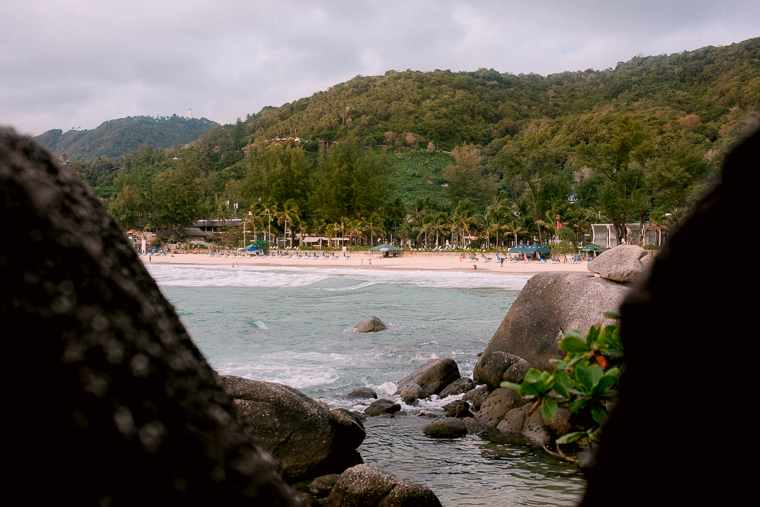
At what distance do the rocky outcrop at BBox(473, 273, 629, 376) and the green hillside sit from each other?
12.0 meters

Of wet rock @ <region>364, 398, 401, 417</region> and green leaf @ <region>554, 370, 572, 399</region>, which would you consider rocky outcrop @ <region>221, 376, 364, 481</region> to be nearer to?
wet rock @ <region>364, 398, 401, 417</region>

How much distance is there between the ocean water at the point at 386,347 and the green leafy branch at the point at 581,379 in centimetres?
381

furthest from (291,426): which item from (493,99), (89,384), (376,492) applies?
(493,99)

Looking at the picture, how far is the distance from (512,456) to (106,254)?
6.61m

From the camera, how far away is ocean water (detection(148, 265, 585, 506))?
599 cm

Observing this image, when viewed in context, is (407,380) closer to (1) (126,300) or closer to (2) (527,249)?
(1) (126,300)

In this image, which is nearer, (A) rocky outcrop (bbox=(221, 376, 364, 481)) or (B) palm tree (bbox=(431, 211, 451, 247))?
(A) rocky outcrop (bbox=(221, 376, 364, 481))

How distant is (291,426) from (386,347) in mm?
7110

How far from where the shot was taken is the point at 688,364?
2.17 feet

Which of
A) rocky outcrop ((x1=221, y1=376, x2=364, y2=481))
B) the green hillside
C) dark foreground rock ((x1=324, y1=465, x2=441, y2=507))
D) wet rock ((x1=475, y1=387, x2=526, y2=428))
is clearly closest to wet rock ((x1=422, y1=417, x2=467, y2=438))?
wet rock ((x1=475, y1=387, x2=526, y2=428))

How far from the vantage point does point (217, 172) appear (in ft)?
370

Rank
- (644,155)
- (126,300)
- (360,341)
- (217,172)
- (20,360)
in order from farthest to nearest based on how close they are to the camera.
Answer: (217,172)
(644,155)
(360,341)
(126,300)
(20,360)

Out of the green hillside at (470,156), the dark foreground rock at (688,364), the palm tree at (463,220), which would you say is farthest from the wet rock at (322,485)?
the palm tree at (463,220)

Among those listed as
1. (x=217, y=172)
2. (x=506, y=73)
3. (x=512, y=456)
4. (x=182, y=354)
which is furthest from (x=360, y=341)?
(x=506, y=73)
